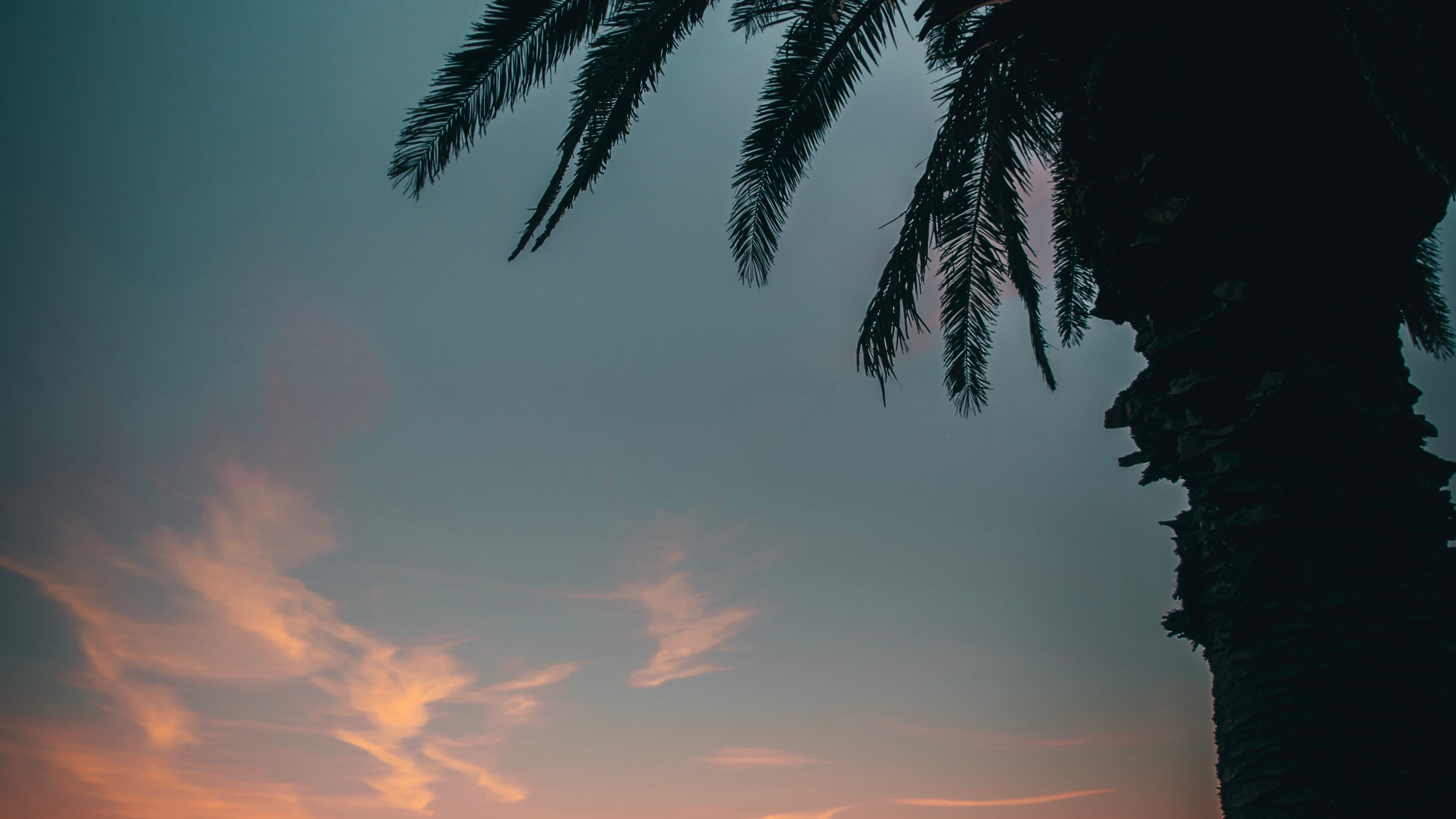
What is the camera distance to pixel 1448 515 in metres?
2.80

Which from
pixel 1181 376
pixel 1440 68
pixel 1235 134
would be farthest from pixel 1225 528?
A: pixel 1440 68

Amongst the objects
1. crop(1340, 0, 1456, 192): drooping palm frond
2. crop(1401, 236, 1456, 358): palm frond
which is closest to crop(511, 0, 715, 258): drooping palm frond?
crop(1340, 0, 1456, 192): drooping palm frond

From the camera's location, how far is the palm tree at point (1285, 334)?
2.57 m

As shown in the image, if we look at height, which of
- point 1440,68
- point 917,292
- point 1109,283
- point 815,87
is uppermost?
point 815,87

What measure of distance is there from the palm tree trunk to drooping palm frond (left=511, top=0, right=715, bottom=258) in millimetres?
2368

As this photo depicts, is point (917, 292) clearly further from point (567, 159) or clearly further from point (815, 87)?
point (567, 159)

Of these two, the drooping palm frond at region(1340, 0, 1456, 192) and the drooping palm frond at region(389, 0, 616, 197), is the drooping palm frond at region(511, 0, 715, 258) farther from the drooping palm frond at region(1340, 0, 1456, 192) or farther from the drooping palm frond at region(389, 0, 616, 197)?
the drooping palm frond at region(1340, 0, 1456, 192)

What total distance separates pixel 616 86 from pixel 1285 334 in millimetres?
3451

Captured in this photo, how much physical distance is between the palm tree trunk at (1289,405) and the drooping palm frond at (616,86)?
237cm

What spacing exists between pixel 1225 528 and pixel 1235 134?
5.00 feet

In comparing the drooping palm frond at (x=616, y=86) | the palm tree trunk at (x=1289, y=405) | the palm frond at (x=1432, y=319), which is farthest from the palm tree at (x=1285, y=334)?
the palm frond at (x=1432, y=319)

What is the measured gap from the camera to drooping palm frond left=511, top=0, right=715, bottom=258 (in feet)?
14.4

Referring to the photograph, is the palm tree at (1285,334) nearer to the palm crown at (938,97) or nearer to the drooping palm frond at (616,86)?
the palm crown at (938,97)

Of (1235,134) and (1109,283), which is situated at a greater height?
(1235,134)
